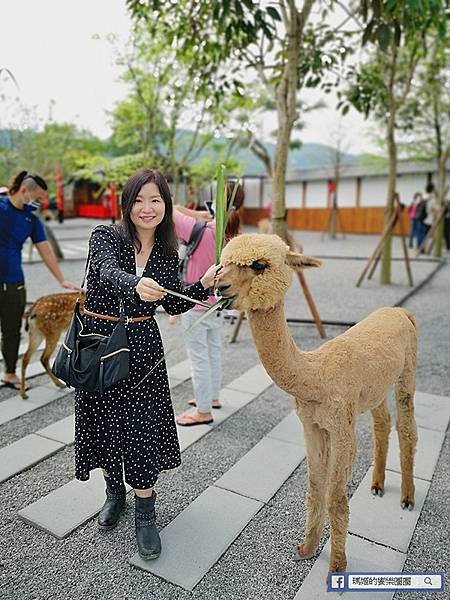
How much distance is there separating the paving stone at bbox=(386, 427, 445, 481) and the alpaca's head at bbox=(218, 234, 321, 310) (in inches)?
72.2

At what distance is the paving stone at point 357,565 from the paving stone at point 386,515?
0.06 metres

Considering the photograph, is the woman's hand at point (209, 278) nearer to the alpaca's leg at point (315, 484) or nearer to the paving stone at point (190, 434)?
the alpaca's leg at point (315, 484)

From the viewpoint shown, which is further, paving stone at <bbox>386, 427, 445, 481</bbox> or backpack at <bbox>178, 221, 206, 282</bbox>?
backpack at <bbox>178, 221, 206, 282</bbox>

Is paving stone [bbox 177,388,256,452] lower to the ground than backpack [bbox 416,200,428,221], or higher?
lower

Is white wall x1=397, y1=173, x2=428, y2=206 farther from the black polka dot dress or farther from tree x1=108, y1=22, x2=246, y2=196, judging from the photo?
the black polka dot dress

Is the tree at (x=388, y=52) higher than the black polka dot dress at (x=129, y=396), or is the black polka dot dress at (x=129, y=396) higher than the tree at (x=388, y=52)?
the tree at (x=388, y=52)

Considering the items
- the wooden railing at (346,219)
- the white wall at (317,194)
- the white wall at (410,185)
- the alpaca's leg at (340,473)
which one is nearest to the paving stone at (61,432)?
the alpaca's leg at (340,473)

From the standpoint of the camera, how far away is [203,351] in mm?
3465

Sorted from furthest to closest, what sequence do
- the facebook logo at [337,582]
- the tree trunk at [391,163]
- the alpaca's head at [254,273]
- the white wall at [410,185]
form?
the white wall at [410,185]
the tree trunk at [391,163]
the facebook logo at [337,582]
the alpaca's head at [254,273]

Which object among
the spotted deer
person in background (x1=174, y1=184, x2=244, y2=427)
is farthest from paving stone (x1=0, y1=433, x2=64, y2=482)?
person in background (x1=174, y1=184, x2=244, y2=427)

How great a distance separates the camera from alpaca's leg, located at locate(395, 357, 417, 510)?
246cm

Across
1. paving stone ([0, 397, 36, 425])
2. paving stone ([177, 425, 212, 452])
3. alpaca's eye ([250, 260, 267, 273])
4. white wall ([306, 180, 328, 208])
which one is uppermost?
white wall ([306, 180, 328, 208])

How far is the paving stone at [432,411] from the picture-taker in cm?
365

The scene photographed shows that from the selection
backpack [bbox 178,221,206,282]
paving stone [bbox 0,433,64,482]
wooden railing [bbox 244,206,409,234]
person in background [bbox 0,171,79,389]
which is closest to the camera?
paving stone [bbox 0,433,64,482]
